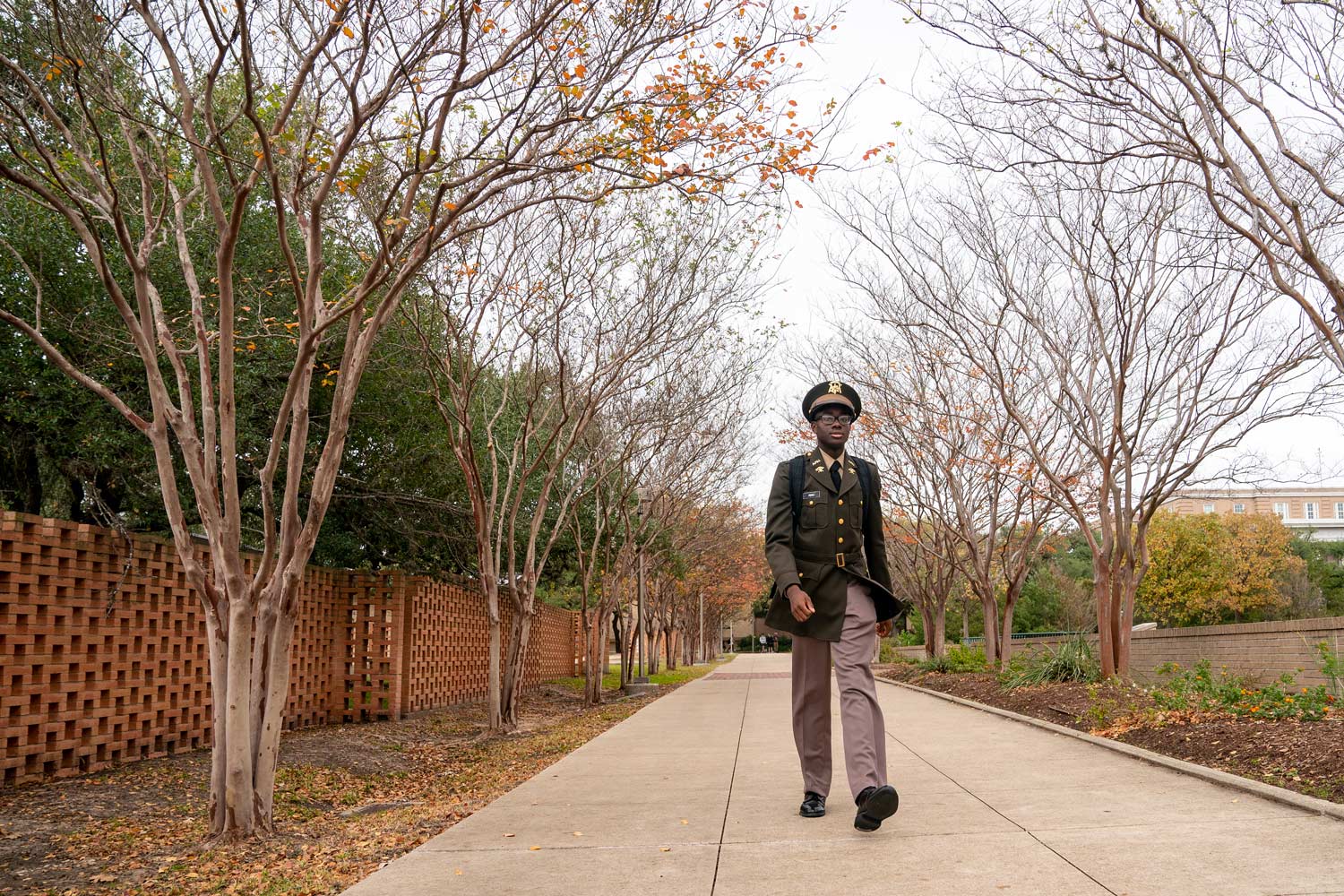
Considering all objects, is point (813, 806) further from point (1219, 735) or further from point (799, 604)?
point (1219, 735)

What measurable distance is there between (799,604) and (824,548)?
14.8 inches

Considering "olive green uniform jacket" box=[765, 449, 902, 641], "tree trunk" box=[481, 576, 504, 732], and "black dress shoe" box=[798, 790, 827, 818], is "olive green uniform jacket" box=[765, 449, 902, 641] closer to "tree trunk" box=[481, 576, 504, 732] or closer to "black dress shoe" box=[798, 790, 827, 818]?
"black dress shoe" box=[798, 790, 827, 818]

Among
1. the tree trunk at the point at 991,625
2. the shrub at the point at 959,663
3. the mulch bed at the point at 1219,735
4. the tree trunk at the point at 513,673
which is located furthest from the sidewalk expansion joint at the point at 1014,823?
the shrub at the point at 959,663

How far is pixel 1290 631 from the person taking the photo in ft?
50.9

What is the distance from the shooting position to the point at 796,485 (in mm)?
5426

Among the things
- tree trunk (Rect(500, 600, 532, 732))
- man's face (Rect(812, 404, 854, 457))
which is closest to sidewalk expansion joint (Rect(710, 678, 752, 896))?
man's face (Rect(812, 404, 854, 457))

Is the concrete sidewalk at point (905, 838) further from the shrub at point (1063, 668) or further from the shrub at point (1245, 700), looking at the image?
the shrub at point (1063, 668)

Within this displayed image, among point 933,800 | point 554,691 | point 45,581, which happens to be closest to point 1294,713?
point 933,800

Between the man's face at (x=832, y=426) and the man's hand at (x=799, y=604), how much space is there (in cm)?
82

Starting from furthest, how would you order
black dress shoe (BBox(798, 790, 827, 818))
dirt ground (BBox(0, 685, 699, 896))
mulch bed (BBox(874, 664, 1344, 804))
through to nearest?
1. mulch bed (BBox(874, 664, 1344, 804))
2. black dress shoe (BBox(798, 790, 827, 818))
3. dirt ground (BBox(0, 685, 699, 896))

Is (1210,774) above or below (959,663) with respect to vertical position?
above

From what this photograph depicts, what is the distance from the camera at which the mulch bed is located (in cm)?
607

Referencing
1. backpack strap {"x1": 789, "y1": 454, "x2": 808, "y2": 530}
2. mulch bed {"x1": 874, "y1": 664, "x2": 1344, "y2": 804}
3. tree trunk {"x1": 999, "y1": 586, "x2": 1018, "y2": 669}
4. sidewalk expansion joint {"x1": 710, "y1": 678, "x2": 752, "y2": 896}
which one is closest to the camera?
sidewalk expansion joint {"x1": 710, "y1": 678, "x2": 752, "y2": 896}

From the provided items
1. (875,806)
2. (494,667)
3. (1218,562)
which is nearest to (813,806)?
(875,806)
